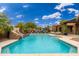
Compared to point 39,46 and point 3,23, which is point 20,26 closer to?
point 3,23

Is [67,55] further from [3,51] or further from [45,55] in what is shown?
[3,51]

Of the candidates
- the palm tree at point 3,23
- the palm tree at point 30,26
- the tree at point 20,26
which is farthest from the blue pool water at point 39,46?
the palm tree at point 3,23

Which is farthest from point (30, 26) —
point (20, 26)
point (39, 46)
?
point (39, 46)

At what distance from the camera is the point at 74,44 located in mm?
6684

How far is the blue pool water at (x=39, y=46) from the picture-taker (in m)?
6.45

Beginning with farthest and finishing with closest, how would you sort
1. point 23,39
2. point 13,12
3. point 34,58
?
point 23,39 < point 13,12 < point 34,58

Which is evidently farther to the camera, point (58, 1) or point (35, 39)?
point (35, 39)

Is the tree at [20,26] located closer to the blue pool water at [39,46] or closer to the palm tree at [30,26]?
the palm tree at [30,26]

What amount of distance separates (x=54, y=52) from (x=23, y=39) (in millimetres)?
1521

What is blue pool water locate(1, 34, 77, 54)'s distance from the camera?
6.45 metres

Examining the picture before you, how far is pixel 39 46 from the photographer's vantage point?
671cm

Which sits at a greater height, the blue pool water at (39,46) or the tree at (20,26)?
the tree at (20,26)

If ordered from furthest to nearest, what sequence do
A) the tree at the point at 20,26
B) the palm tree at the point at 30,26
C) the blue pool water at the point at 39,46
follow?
1. the palm tree at the point at 30,26
2. the tree at the point at 20,26
3. the blue pool water at the point at 39,46

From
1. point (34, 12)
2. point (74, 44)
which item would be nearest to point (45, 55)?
point (74, 44)
